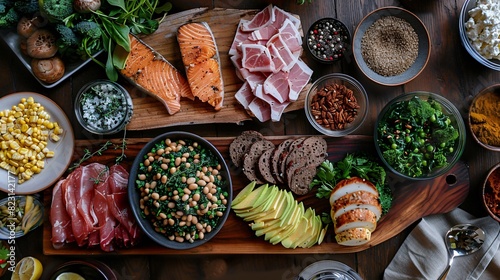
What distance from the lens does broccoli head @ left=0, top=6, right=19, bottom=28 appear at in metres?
2.60

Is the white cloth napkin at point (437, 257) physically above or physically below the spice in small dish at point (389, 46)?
below

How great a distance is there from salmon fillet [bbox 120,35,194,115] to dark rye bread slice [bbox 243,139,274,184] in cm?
44

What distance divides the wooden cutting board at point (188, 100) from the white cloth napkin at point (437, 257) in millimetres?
966

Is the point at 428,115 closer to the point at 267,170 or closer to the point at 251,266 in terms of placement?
the point at 267,170

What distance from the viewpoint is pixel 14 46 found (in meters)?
2.70

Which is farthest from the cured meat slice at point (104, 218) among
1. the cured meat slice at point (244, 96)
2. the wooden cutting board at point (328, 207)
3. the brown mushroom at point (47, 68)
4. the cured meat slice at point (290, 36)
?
the cured meat slice at point (290, 36)

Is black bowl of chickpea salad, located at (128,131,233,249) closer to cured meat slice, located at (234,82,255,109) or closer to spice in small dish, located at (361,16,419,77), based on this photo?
cured meat slice, located at (234,82,255,109)

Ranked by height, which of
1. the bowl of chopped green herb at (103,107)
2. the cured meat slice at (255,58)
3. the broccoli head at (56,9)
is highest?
the broccoli head at (56,9)

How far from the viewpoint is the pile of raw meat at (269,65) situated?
2756mm

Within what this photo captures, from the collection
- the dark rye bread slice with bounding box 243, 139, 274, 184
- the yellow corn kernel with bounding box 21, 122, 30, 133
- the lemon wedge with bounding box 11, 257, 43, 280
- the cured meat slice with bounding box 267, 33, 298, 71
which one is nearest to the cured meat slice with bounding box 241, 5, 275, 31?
the cured meat slice with bounding box 267, 33, 298, 71

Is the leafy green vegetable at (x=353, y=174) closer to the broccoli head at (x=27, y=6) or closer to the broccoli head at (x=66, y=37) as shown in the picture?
the broccoli head at (x=66, y=37)

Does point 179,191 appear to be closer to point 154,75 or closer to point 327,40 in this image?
point 154,75

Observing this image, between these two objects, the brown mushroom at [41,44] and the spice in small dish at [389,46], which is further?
the spice in small dish at [389,46]

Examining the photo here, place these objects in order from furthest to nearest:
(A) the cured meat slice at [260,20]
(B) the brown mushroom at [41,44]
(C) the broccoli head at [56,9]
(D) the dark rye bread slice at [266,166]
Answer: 1. (A) the cured meat slice at [260,20]
2. (D) the dark rye bread slice at [266,166]
3. (B) the brown mushroom at [41,44]
4. (C) the broccoli head at [56,9]
